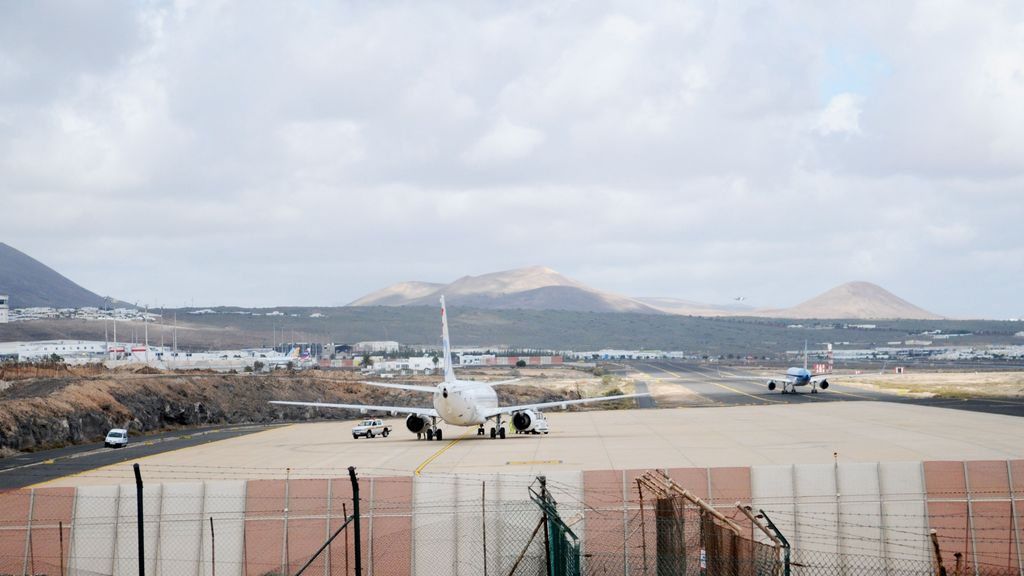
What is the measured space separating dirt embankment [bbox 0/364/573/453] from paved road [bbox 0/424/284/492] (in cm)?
271

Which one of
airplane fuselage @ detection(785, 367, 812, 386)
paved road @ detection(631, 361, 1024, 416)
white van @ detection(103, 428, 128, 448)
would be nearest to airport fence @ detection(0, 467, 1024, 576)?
white van @ detection(103, 428, 128, 448)

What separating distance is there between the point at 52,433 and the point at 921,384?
312 feet

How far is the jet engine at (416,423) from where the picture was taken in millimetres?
59844

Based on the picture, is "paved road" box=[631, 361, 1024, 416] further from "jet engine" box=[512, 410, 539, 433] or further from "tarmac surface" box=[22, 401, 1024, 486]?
"jet engine" box=[512, 410, 539, 433]

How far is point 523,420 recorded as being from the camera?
192 feet

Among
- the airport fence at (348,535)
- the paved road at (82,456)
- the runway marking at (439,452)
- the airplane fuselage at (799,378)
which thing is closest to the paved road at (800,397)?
Result: the airplane fuselage at (799,378)

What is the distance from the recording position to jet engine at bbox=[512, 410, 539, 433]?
5834 cm

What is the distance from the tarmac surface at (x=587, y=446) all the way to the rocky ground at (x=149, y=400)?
3.56 m

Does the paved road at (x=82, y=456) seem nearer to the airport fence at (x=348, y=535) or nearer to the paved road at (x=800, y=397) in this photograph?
the airport fence at (x=348, y=535)

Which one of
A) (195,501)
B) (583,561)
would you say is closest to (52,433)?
(195,501)

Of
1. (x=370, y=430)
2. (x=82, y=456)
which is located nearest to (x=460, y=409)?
(x=370, y=430)

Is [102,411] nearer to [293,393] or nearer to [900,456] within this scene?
[293,393]

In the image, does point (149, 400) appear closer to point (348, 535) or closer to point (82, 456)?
point (82, 456)

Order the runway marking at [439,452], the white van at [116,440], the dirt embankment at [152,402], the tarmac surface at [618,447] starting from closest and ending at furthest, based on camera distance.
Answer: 1. the runway marking at [439,452]
2. the tarmac surface at [618,447]
3. the white van at [116,440]
4. the dirt embankment at [152,402]
